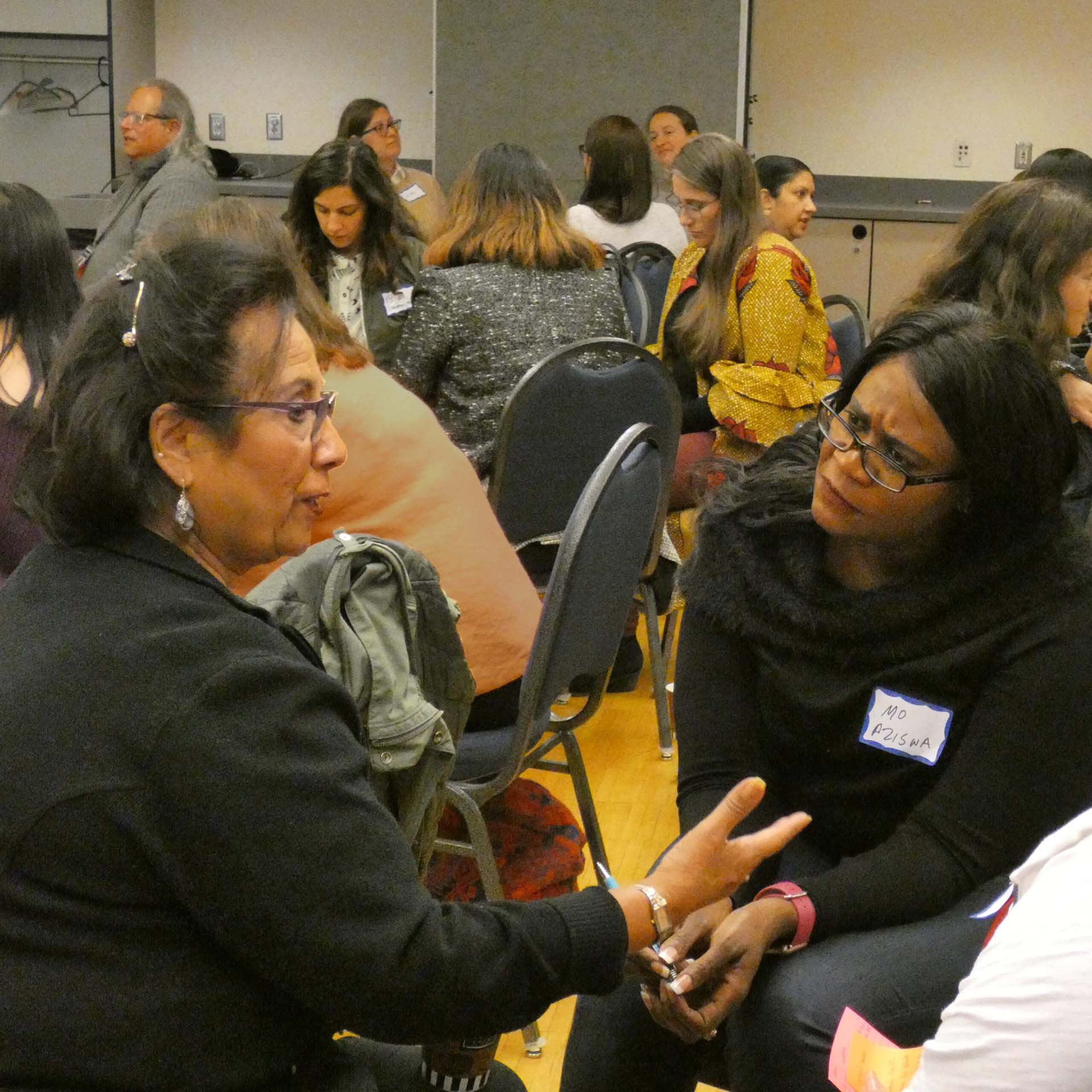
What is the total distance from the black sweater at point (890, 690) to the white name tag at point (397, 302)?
2346 mm

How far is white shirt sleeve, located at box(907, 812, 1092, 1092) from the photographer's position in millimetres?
785

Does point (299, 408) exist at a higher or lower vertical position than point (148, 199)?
lower

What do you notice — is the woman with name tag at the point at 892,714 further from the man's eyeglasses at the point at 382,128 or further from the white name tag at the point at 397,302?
the man's eyeglasses at the point at 382,128

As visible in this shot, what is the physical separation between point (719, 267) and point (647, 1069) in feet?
8.30

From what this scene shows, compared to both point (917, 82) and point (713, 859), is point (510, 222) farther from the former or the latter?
point (917, 82)

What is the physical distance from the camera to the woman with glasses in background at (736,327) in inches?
139

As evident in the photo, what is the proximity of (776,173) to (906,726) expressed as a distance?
338 centimetres

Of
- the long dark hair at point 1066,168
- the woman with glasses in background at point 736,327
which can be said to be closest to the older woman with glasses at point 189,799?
the woman with glasses in background at point 736,327

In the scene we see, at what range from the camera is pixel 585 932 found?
3.68 ft

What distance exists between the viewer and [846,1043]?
1.31 metres

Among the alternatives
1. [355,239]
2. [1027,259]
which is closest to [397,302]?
[355,239]

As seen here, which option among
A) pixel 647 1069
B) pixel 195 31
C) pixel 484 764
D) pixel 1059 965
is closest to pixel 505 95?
pixel 195 31

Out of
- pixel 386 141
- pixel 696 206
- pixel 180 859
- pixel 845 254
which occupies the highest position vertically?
pixel 386 141

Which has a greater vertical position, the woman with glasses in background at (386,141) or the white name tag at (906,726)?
the woman with glasses in background at (386,141)
